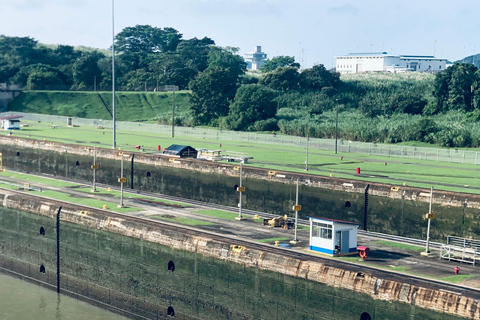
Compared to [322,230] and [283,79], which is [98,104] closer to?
[283,79]

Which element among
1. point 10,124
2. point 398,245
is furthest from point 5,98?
point 398,245

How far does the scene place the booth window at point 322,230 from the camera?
39406 millimetres

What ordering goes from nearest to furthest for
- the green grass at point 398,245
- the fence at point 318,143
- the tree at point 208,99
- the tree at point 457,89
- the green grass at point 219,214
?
1. the green grass at point 398,245
2. the green grass at point 219,214
3. the fence at point 318,143
4. the tree at point 457,89
5. the tree at point 208,99

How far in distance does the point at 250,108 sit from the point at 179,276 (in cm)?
Result: 8686

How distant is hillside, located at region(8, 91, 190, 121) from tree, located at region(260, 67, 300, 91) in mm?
22229

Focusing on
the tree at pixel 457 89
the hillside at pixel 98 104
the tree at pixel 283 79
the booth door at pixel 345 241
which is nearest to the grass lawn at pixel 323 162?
the booth door at pixel 345 241

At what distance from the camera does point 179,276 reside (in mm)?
42625

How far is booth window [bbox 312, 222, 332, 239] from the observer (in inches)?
1551

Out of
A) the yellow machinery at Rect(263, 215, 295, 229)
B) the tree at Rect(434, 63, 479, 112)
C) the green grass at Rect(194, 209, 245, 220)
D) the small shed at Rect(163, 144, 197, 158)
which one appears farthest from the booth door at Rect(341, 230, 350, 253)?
the tree at Rect(434, 63, 479, 112)

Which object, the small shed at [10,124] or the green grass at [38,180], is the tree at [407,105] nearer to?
the small shed at [10,124]

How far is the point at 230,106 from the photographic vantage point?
5162 inches

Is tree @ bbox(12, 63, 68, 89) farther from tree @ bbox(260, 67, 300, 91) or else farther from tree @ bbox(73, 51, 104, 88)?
tree @ bbox(260, 67, 300, 91)

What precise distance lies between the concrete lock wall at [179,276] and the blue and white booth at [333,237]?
3.90 metres

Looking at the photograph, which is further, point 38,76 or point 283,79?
point 38,76
